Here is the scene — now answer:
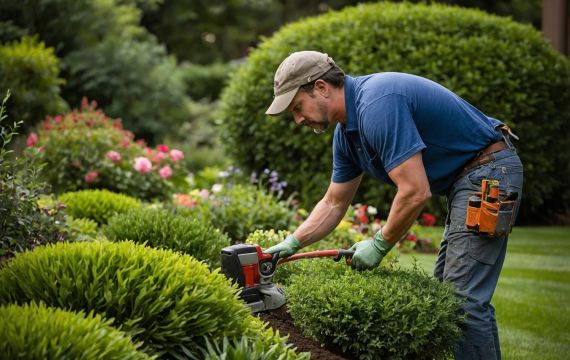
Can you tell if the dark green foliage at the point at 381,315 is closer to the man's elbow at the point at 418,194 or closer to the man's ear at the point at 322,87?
the man's elbow at the point at 418,194

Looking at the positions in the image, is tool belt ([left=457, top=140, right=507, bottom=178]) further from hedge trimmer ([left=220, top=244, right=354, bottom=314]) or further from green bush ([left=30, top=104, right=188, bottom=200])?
green bush ([left=30, top=104, right=188, bottom=200])

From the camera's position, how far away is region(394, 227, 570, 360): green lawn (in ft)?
15.0

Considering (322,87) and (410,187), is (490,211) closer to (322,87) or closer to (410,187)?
(410,187)

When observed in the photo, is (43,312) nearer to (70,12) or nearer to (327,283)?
(327,283)

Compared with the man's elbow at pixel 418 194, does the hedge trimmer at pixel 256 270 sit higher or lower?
lower

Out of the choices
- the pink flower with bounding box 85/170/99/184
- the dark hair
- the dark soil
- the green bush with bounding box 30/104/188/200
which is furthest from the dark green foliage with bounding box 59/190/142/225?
the dark hair

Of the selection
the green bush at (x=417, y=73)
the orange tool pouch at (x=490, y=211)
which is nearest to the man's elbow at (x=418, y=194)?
the orange tool pouch at (x=490, y=211)

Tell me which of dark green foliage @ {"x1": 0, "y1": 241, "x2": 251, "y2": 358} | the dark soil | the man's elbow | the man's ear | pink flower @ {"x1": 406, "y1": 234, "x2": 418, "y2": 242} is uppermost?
the man's ear

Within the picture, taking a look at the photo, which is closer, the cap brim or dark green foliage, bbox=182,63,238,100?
the cap brim

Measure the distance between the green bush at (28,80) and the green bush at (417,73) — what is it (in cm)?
292

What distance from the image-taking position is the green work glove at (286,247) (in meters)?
3.54

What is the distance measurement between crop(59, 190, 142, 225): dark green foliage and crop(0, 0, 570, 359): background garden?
0.8 inches

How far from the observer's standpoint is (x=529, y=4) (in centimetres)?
2003

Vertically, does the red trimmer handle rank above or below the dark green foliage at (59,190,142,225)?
above
